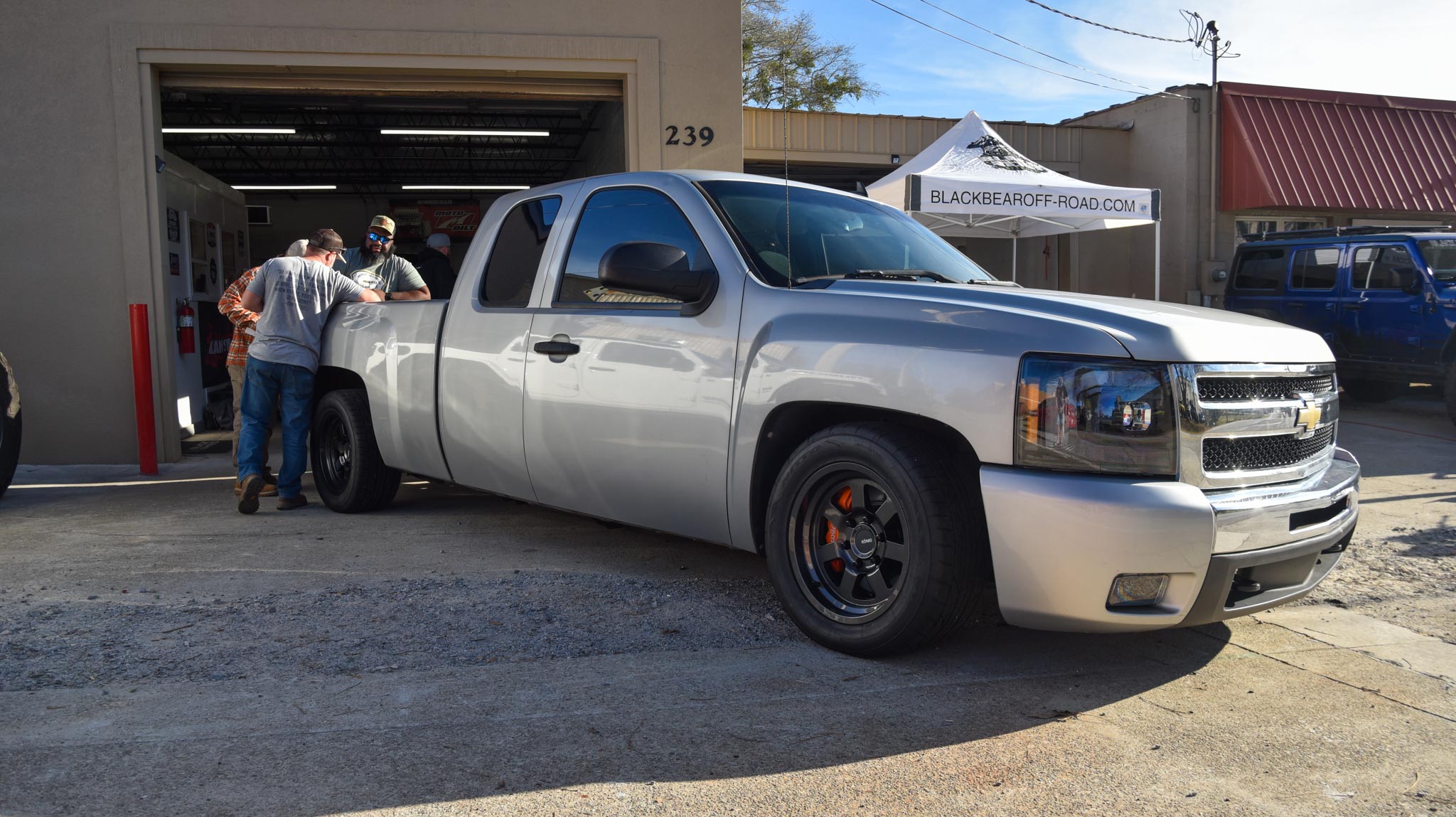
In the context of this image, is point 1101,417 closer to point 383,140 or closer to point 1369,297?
point 1369,297

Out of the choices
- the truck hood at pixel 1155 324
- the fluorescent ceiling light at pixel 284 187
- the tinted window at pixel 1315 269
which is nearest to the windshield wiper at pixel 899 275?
the truck hood at pixel 1155 324

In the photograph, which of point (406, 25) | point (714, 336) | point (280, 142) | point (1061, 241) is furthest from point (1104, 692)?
point (280, 142)

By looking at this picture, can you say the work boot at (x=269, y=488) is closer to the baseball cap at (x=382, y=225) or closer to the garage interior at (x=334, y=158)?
the baseball cap at (x=382, y=225)

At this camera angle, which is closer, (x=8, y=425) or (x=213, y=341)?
(x=8, y=425)

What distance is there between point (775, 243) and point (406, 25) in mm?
6248

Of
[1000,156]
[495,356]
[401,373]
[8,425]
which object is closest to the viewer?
[495,356]

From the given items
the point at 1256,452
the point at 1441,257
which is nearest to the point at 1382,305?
the point at 1441,257

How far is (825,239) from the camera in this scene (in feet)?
14.2

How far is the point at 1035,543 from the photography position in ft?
10.2

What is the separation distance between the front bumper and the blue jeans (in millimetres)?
4584

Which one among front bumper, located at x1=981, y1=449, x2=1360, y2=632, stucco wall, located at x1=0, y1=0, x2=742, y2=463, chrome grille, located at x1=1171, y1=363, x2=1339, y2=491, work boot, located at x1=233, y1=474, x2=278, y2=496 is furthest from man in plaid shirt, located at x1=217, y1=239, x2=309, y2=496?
chrome grille, located at x1=1171, y1=363, x2=1339, y2=491

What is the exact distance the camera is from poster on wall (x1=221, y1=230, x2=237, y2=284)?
1295 centimetres

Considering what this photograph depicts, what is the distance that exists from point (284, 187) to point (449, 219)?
4.17 metres

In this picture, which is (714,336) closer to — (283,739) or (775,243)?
(775,243)
